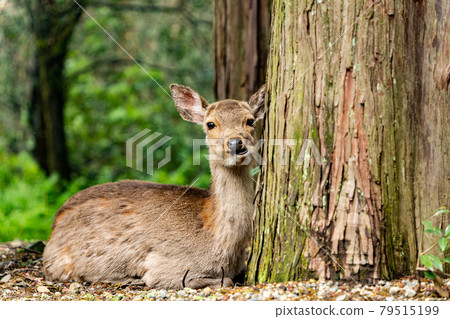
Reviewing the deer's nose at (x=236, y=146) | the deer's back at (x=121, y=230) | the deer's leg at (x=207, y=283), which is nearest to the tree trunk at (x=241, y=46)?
the deer's back at (x=121, y=230)

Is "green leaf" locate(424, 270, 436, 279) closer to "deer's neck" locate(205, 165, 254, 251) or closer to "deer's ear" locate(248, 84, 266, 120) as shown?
"deer's neck" locate(205, 165, 254, 251)

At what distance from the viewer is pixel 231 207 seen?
18.5 ft

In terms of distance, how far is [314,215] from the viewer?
4.45 meters

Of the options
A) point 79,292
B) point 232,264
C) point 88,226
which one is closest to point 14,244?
point 88,226

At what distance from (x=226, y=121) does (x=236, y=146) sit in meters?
0.46

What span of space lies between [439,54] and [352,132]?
0.99 metres

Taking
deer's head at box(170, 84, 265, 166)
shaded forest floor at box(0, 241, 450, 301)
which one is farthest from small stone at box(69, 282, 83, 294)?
deer's head at box(170, 84, 265, 166)

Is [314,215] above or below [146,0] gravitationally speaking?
below

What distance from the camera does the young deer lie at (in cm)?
559

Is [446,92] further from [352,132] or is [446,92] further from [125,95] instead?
→ [125,95]

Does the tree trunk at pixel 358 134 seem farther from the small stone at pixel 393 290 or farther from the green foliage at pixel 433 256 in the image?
the green foliage at pixel 433 256

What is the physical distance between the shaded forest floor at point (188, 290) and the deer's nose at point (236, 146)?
131 centimetres

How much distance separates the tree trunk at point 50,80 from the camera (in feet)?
38.4

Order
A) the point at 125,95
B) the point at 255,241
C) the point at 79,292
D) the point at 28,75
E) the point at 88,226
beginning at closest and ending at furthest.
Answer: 1. the point at 255,241
2. the point at 79,292
3. the point at 88,226
4. the point at 28,75
5. the point at 125,95
